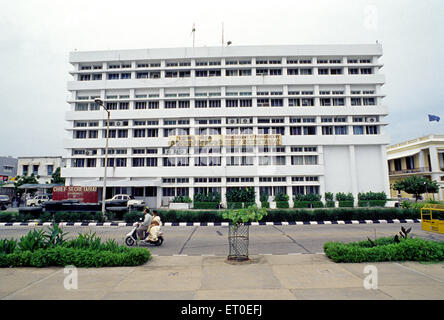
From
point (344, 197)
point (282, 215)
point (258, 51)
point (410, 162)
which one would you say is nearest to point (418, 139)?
point (410, 162)

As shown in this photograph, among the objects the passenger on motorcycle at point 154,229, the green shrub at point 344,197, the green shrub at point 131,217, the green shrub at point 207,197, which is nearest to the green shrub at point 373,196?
the green shrub at point 344,197

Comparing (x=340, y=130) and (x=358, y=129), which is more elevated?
(x=358, y=129)

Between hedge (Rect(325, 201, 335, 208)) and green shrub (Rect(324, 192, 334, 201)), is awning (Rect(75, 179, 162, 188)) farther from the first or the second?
green shrub (Rect(324, 192, 334, 201))

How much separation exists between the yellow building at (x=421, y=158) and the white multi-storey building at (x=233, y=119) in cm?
1371

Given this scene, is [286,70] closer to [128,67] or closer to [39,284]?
[128,67]

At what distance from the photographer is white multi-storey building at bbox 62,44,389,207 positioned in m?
32.2

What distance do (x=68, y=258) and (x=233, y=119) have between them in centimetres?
2805

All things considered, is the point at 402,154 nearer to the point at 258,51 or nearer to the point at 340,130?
the point at 340,130

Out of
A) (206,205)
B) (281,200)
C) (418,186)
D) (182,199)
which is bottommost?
(206,205)

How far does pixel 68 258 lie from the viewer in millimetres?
7207

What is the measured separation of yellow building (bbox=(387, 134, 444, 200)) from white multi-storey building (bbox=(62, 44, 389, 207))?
45.0 ft

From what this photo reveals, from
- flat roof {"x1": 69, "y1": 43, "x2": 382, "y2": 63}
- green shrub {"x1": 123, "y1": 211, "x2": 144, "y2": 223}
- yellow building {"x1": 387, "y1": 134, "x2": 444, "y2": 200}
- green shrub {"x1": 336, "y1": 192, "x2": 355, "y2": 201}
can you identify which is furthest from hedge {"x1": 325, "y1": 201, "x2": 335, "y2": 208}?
green shrub {"x1": 123, "y1": 211, "x2": 144, "y2": 223}

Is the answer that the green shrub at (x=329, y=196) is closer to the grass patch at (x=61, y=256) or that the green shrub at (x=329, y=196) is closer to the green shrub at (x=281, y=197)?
the green shrub at (x=281, y=197)
